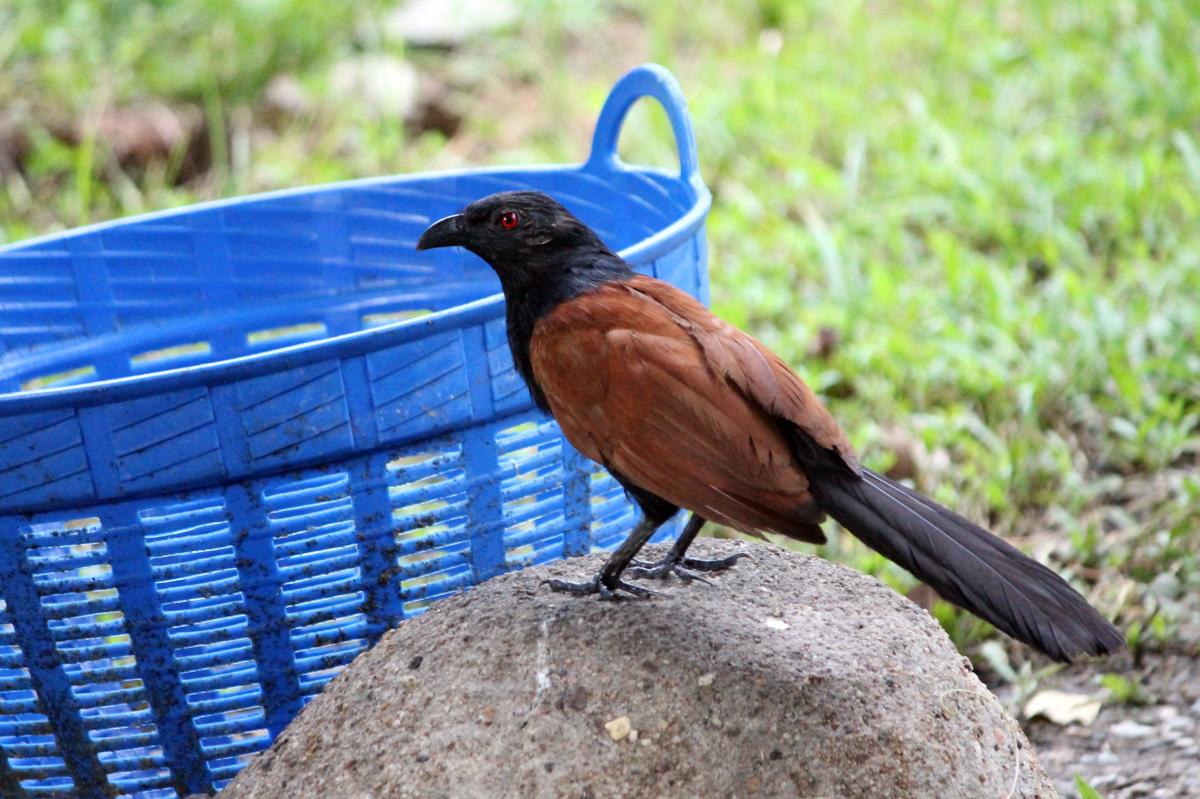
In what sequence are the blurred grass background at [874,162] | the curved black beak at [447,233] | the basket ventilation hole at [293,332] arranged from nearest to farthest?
the curved black beak at [447,233]
the basket ventilation hole at [293,332]
the blurred grass background at [874,162]

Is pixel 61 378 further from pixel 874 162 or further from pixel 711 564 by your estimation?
pixel 874 162

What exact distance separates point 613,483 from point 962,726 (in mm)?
958

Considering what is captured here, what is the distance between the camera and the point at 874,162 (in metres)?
5.89

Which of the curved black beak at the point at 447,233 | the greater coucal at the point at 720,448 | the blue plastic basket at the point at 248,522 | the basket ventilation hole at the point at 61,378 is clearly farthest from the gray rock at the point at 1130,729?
the basket ventilation hole at the point at 61,378

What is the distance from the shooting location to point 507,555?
2689 mm

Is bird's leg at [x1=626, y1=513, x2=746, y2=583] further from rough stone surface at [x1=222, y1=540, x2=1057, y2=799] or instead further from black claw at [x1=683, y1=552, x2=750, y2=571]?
rough stone surface at [x1=222, y1=540, x2=1057, y2=799]

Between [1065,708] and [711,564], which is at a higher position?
[711,564]

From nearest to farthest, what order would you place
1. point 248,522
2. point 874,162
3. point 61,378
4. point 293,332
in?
point 248,522
point 61,378
point 293,332
point 874,162

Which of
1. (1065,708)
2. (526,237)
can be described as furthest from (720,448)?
(1065,708)

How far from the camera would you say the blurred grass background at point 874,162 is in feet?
12.9

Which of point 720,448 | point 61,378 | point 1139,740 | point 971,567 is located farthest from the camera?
point 61,378

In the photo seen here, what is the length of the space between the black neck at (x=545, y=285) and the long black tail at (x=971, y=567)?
589mm

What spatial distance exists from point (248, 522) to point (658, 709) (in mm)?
776

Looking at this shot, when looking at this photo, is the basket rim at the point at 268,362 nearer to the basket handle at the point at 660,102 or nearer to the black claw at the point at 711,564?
the basket handle at the point at 660,102
